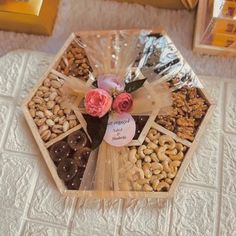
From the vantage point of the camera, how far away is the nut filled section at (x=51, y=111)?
2.60ft

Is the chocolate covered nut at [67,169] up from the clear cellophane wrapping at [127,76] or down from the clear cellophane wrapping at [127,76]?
down

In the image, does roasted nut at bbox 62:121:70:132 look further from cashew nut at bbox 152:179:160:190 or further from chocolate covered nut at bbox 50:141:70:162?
cashew nut at bbox 152:179:160:190

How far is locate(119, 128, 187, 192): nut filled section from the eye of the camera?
0.75 meters

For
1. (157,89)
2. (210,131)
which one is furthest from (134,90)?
(210,131)

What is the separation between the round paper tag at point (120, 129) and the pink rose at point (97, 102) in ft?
0.07

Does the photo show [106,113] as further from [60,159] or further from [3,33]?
[3,33]

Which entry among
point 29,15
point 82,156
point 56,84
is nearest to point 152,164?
point 82,156

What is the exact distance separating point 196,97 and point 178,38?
0.14 meters

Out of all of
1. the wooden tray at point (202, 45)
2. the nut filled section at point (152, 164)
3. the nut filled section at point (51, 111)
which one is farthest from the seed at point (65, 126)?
the wooden tray at point (202, 45)

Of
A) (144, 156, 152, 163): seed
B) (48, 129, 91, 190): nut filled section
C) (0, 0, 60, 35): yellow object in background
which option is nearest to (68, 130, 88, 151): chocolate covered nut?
(48, 129, 91, 190): nut filled section

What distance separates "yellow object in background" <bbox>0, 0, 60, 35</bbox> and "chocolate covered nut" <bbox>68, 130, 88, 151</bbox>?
23cm

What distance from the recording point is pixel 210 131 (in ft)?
2.60

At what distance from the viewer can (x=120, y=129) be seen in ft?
2.54

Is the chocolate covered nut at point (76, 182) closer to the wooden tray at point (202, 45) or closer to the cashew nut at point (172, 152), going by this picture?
the cashew nut at point (172, 152)
